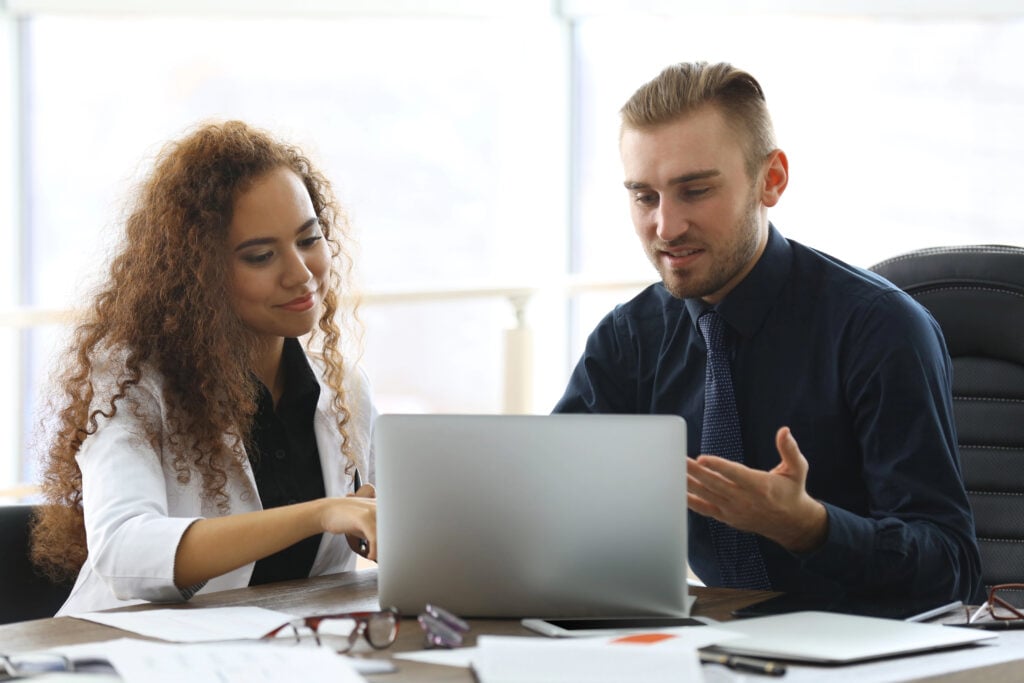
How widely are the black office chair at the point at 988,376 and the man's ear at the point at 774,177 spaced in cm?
27

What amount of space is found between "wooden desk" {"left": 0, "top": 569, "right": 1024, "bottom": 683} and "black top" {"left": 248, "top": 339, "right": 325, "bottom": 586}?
0.12 metres

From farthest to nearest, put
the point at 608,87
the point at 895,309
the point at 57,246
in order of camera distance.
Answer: the point at 608,87 → the point at 57,246 → the point at 895,309

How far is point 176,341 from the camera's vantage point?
194cm

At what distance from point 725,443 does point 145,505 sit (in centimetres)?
79

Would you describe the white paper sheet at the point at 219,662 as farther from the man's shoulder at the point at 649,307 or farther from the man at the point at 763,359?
the man's shoulder at the point at 649,307

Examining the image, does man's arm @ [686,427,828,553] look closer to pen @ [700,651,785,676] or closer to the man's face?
pen @ [700,651,785,676]

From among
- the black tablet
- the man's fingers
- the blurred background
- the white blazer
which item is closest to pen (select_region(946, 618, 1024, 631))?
the black tablet

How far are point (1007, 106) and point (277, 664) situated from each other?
2.97 meters

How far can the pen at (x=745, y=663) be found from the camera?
1209mm

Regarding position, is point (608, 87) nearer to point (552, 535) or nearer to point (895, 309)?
point (895, 309)

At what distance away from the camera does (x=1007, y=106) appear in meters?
3.56

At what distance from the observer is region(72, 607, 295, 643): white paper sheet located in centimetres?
138

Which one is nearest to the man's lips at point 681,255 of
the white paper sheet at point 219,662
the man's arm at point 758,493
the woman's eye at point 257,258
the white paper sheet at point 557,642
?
the man's arm at point 758,493

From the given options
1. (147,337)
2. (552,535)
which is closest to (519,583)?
(552,535)
